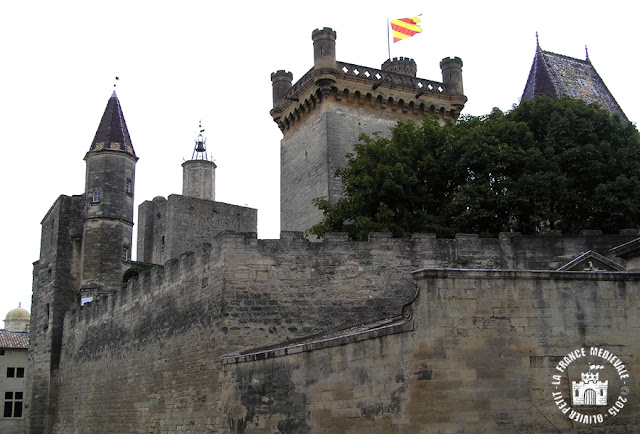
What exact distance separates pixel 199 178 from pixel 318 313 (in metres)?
51.9

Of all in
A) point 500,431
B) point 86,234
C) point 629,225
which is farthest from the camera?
point 86,234

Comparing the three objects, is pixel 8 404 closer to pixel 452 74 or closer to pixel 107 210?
pixel 107 210

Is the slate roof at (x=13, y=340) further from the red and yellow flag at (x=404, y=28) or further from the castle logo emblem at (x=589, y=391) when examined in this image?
the castle logo emblem at (x=589, y=391)

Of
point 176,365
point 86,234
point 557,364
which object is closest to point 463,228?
point 176,365

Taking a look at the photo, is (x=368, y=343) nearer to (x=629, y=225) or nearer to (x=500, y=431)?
(x=500, y=431)

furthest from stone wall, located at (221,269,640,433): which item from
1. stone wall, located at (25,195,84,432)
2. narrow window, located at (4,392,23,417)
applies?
narrow window, located at (4,392,23,417)

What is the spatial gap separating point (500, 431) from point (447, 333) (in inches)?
63.7

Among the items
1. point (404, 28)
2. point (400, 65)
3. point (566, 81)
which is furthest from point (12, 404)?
point (566, 81)

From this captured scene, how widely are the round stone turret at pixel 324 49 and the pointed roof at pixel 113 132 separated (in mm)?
9011

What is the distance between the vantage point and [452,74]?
3675 centimetres

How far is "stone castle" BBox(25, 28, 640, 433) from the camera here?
12.1 metres

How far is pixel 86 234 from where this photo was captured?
3328 centimetres

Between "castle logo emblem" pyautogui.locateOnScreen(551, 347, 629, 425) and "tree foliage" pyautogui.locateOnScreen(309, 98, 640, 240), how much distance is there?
955cm

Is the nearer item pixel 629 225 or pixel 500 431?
pixel 500 431
